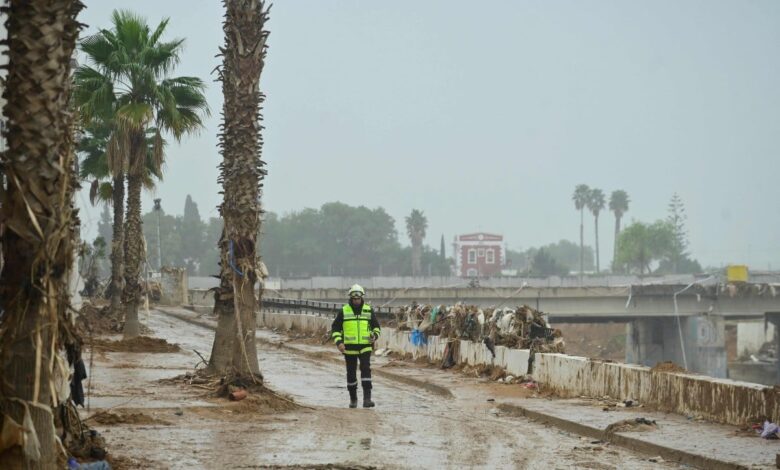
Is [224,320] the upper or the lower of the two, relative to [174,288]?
lower

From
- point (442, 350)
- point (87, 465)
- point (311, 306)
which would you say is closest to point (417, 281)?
point (311, 306)

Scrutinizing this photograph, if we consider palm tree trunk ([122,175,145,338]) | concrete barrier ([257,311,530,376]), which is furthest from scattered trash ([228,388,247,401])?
palm tree trunk ([122,175,145,338])

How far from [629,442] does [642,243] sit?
18074cm

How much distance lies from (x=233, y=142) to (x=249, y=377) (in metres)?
3.66

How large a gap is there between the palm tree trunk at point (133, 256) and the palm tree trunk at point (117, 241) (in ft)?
9.16

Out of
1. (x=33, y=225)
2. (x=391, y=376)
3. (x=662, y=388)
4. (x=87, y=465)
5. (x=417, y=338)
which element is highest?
(x=33, y=225)

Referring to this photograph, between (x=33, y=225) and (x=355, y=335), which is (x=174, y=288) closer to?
(x=355, y=335)

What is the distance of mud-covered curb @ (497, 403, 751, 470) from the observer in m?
12.0

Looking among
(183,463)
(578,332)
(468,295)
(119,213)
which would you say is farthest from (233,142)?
(578,332)

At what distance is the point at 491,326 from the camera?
949 inches

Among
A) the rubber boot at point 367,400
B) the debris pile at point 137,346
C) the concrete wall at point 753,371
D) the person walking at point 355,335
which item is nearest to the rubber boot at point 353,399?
the person walking at point 355,335

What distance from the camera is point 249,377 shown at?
17.6 meters

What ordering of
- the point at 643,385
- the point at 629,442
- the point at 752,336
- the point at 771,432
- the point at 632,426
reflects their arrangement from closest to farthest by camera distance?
the point at 771,432
the point at 629,442
the point at 632,426
the point at 643,385
the point at 752,336

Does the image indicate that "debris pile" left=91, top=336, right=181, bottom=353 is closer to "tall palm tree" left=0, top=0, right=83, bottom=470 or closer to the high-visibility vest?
the high-visibility vest
